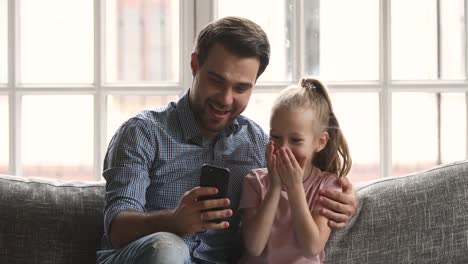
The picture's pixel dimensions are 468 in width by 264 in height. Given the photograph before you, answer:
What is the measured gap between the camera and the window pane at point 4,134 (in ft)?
11.3

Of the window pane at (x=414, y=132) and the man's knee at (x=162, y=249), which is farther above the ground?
the window pane at (x=414, y=132)

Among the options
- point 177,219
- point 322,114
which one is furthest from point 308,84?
point 177,219

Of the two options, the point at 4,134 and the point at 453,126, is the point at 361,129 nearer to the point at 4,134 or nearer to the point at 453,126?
the point at 453,126

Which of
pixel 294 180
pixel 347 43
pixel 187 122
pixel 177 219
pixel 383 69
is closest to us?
pixel 177 219

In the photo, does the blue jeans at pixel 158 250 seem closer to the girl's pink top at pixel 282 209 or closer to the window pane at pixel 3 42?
the girl's pink top at pixel 282 209

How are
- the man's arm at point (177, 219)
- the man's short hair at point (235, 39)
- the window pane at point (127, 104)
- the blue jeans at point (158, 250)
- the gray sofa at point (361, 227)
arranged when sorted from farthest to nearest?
1. the window pane at point (127, 104)
2. the gray sofa at point (361, 227)
3. the man's short hair at point (235, 39)
4. the man's arm at point (177, 219)
5. the blue jeans at point (158, 250)

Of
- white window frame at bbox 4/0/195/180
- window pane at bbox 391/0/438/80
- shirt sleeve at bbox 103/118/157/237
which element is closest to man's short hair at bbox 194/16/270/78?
shirt sleeve at bbox 103/118/157/237

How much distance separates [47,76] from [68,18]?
0.77 feet

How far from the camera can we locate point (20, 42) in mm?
3396

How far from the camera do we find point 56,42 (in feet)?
11.3

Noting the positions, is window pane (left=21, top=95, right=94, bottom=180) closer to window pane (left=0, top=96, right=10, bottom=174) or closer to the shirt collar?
window pane (left=0, top=96, right=10, bottom=174)

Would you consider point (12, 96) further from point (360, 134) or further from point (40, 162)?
point (360, 134)

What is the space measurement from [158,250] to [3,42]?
1552 mm

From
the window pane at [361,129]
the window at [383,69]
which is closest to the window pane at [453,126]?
the window at [383,69]
